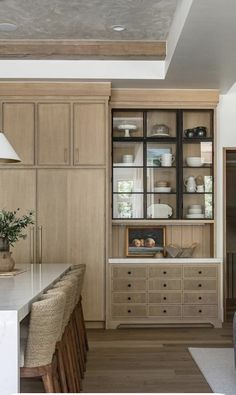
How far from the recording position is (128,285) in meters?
5.63

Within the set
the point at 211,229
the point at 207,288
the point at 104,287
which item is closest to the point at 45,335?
the point at 104,287

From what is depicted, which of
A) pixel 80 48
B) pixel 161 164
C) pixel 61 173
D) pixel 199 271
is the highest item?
pixel 80 48

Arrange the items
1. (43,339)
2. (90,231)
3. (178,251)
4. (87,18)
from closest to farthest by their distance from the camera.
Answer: (43,339)
(87,18)
(90,231)
(178,251)

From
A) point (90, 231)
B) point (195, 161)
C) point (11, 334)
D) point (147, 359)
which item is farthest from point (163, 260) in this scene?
point (11, 334)

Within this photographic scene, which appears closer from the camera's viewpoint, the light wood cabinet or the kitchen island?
the kitchen island

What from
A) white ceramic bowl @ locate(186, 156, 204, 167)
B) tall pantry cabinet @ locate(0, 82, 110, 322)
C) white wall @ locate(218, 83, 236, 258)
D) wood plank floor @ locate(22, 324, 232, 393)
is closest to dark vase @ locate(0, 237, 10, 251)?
wood plank floor @ locate(22, 324, 232, 393)

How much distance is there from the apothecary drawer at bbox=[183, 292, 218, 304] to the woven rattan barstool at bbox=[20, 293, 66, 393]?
10.6 feet

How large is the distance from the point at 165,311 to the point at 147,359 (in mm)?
1341

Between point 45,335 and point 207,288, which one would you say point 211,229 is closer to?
point 207,288

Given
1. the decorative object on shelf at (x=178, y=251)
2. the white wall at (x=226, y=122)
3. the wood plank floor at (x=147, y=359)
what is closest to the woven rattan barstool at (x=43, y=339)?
the wood plank floor at (x=147, y=359)

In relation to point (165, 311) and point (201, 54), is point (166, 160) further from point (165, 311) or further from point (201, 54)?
point (165, 311)

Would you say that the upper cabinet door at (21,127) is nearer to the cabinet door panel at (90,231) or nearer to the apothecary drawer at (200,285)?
the cabinet door panel at (90,231)

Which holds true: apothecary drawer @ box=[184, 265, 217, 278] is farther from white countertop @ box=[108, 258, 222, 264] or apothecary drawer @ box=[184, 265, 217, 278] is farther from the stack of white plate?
the stack of white plate

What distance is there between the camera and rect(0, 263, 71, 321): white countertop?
7.82 feet
